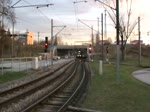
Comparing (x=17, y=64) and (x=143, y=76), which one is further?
(x=17, y=64)

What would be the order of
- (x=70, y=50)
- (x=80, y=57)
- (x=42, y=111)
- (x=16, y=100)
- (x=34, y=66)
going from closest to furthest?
1. (x=42, y=111)
2. (x=16, y=100)
3. (x=34, y=66)
4. (x=80, y=57)
5. (x=70, y=50)

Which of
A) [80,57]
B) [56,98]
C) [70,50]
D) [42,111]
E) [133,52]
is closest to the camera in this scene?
[42,111]

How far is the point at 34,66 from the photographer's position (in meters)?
49.3

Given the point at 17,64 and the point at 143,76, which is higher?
the point at 17,64

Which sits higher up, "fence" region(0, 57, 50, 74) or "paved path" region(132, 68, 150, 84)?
"fence" region(0, 57, 50, 74)

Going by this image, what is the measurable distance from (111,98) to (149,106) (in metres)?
3.22

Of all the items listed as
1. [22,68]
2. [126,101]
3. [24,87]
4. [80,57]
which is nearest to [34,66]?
[22,68]

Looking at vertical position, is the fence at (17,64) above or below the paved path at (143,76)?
above

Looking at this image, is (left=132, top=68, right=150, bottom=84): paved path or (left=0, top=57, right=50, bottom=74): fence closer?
(left=132, top=68, right=150, bottom=84): paved path

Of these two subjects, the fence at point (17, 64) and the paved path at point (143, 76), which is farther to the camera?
the fence at point (17, 64)

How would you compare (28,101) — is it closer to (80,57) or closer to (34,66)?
(34,66)

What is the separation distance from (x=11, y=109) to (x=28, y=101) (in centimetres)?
284

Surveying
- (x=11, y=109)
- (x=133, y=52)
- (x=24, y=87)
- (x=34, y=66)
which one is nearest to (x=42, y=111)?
(x=11, y=109)

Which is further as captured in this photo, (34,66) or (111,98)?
(34,66)
